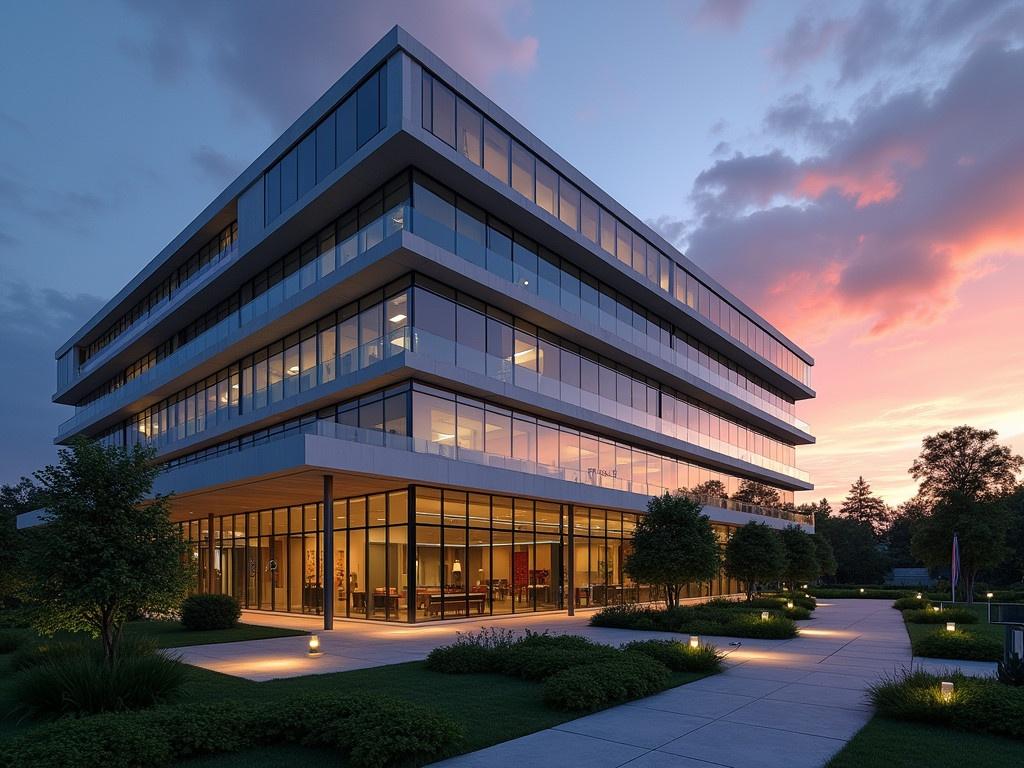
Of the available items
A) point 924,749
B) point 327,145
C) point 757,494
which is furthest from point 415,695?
point 757,494

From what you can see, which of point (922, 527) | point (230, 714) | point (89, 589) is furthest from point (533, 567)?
point (922, 527)

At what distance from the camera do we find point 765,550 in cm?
3922

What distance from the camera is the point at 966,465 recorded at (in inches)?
2495

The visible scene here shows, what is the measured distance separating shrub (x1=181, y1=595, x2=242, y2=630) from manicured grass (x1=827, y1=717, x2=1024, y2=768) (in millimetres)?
21243

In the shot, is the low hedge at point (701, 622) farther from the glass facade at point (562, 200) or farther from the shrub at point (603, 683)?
the glass facade at point (562, 200)

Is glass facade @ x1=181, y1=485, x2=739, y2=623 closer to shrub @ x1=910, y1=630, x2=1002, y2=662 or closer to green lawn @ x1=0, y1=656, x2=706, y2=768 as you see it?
green lawn @ x1=0, y1=656, x2=706, y2=768

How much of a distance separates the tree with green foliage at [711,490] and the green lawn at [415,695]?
1344 inches

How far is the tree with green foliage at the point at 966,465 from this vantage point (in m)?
62.1

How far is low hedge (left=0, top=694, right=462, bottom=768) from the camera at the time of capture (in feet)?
27.6

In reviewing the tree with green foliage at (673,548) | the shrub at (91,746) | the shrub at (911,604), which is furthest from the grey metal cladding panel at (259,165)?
the shrub at (911,604)

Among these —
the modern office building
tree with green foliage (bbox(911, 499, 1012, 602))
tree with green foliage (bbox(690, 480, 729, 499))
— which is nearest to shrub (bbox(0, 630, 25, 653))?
the modern office building

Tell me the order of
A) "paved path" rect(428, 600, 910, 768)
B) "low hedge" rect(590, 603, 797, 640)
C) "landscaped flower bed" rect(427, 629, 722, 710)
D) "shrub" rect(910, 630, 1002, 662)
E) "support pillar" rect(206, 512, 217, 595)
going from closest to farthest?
"paved path" rect(428, 600, 910, 768)
"landscaped flower bed" rect(427, 629, 722, 710)
"shrub" rect(910, 630, 1002, 662)
"low hedge" rect(590, 603, 797, 640)
"support pillar" rect(206, 512, 217, 595)

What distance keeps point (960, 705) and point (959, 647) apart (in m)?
8.94

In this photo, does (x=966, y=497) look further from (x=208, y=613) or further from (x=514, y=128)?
(x=208, y=613)
